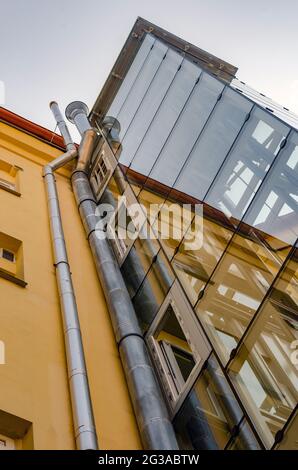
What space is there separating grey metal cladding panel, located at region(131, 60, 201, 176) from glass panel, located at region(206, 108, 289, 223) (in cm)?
319

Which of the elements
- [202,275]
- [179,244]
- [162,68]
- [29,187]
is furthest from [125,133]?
[202,275]

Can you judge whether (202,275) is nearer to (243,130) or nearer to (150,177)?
(243,130)

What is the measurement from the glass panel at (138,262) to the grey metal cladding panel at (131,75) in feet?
20.8

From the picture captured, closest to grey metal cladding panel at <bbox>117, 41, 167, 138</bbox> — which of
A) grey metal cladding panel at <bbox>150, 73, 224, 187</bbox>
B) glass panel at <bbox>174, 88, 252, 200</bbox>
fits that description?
grey metal cladding panel at <bbox>150, 73, 224, 187</bbox>

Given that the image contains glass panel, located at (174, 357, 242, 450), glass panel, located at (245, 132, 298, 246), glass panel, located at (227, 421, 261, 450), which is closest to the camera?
glass panel, located at (227, 421, 261, 450)

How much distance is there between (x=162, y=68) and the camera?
14.2 metres

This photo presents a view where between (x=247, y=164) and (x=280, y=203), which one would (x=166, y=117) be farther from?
(x=280, y=203)

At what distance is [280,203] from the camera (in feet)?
24.4

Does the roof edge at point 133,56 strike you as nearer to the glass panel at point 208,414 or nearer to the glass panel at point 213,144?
the glass panel at point 213,144

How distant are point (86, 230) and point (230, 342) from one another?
19.7 feet

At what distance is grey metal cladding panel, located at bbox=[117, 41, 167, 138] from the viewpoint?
15.0 meters

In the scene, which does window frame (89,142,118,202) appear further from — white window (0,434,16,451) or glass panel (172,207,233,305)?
white window (0,434,16,451)

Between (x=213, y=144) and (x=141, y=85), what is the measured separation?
6.54m

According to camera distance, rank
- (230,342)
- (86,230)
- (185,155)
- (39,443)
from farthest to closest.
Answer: (86,230) < (185,155) < (230,342) < (39,443)
